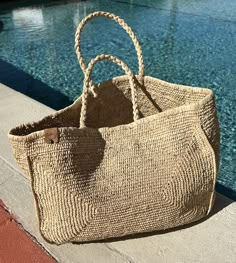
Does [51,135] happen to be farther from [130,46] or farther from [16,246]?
[130,46]

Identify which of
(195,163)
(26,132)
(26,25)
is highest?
(26,132)

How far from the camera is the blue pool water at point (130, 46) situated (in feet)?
14.2

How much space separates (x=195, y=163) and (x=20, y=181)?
92 centimetres

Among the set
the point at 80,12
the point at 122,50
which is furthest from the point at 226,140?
the point at 80,12

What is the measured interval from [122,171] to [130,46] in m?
4.62

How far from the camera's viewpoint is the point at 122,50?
225 inches

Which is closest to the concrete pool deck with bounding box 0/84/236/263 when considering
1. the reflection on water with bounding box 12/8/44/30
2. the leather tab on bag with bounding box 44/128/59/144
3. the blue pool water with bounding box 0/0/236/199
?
the leather tab on bag with bounding box 44/128/59/144

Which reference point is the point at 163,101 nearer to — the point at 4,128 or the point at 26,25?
the point at 4,128

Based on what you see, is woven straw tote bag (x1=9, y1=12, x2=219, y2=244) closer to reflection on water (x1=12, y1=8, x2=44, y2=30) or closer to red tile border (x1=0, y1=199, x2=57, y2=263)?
red tile border (x1=0, y1=199, x2=57, y2=263)

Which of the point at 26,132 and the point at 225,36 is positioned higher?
the point at 26,132

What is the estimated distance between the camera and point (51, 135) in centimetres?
130

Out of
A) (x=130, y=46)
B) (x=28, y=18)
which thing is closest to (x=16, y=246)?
(x=130, y=46)

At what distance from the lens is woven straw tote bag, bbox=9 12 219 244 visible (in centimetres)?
136

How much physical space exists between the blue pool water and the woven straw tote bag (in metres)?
1.40
